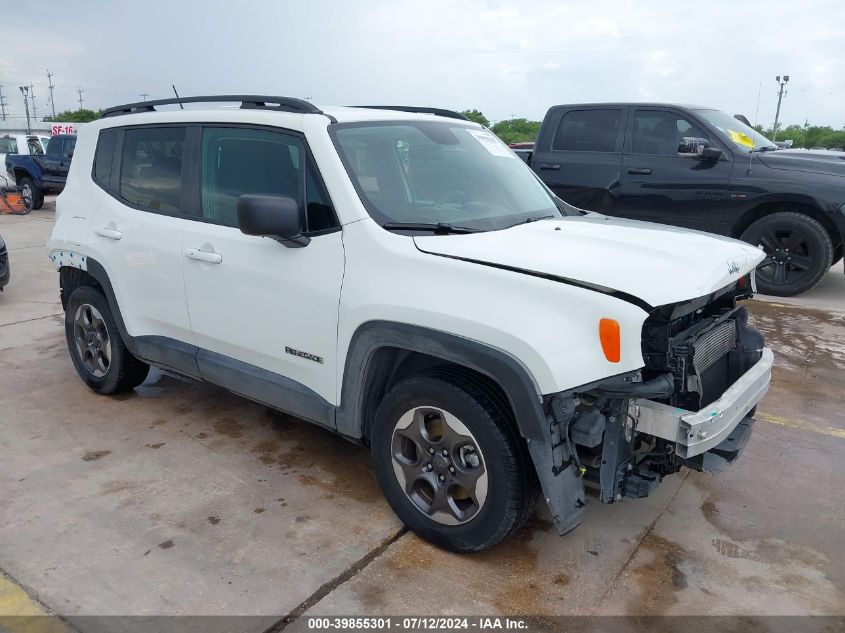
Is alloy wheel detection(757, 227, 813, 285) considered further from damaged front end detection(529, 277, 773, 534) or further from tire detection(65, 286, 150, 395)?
tire detection(65, 286, 150, 395)

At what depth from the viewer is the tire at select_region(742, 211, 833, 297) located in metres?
7.35

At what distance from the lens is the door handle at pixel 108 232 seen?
4176mm

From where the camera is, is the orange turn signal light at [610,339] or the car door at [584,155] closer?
the orange turn signal light at [610,339]

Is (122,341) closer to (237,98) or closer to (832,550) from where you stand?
(237,98)

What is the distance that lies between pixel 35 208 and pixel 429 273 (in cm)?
1719

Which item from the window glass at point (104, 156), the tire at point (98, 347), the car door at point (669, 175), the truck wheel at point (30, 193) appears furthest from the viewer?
the truck wheel at point (30, 193)

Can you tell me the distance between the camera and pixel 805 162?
738 centimetres

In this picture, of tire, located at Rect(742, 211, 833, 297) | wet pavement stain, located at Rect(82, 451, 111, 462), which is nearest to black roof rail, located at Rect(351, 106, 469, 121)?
wet pavement stain, located at Rect(82, 451, 111, 462)

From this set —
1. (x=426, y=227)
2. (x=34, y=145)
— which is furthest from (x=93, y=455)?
(x=34, y=145)

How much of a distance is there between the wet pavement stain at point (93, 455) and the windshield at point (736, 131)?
6932 mm

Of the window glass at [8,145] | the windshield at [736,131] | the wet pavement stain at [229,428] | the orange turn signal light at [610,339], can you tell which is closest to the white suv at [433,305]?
the orange turn signal light at [610,339]

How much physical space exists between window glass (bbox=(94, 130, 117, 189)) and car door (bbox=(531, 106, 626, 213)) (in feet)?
17.6

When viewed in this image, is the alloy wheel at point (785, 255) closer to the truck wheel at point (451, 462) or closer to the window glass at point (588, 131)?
the window glass at point (588, 131)

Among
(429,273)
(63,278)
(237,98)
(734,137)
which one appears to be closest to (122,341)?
(63,278)
